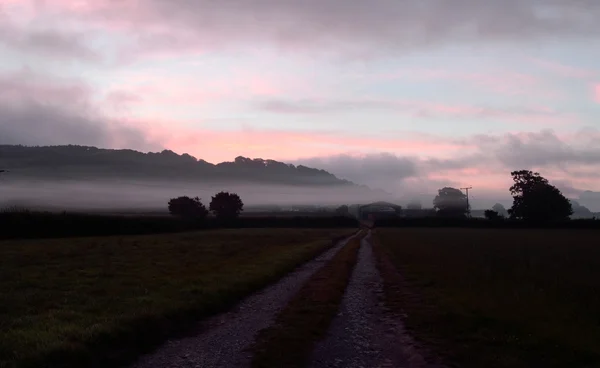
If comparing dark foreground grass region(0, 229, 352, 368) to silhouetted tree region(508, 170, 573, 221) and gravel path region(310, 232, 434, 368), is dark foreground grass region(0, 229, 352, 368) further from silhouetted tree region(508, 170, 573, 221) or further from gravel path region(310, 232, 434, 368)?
silhouetted tree region(508, 170, 573, 221)

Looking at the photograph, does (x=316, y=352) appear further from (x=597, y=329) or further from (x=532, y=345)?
(x=597, y=329)

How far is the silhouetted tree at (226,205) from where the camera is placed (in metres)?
163

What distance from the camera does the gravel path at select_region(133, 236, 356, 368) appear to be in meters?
11.2

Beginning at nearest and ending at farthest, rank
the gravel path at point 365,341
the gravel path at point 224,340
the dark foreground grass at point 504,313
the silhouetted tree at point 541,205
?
the gravel path at point 224,340 < the gravel path at point 365,341 < the dark foreground grass at point 504,313 < the silhouetted tree at point 541,205

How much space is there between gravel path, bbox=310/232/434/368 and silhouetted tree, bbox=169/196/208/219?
434 ft

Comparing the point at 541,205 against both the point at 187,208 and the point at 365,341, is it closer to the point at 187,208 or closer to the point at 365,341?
the point at 187,208

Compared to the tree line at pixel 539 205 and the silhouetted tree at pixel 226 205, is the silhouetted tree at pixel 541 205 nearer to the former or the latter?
the tree line at pixel 539 205

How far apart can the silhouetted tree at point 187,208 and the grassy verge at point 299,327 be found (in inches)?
5057

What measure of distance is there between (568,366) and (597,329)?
3.66 m

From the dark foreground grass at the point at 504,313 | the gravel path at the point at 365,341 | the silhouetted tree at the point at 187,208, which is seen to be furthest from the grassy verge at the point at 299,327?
the silhouetted tree at the point at 187,208

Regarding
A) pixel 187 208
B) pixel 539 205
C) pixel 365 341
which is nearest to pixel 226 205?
pixel 187 208

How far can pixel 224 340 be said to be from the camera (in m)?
13.2

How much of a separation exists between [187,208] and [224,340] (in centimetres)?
14090

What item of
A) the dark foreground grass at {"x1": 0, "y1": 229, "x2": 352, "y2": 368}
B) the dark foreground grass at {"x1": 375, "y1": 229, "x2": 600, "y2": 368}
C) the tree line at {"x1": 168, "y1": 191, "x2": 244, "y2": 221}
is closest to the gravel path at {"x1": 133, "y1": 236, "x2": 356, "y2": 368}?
the dark foreground grass at {"x1": 0, "y1": 229, "x2": 352, "y2": 368}
